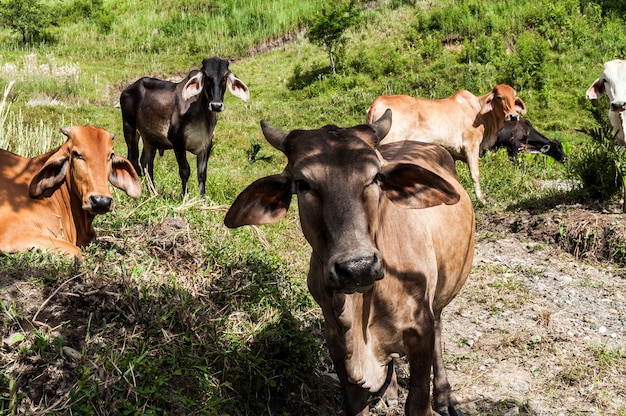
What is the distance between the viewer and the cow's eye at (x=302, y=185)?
9.50ft

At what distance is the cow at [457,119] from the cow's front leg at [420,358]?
610 cm

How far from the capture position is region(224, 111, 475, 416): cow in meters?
2.70

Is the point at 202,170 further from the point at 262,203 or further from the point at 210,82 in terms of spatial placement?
the point at 262,203

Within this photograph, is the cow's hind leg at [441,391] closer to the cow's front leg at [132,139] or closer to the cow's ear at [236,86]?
the cow's ear at [236,86]

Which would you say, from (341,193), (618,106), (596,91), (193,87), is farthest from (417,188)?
(596,91)

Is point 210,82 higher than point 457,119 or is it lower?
higher

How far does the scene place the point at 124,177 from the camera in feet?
16.3

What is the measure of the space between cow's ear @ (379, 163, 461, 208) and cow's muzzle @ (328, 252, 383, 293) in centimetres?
62

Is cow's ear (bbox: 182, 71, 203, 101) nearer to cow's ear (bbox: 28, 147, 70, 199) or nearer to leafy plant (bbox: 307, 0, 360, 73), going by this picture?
cow's ear (bbox: 28, 147, 70, 199)

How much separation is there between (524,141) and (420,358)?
990 cm

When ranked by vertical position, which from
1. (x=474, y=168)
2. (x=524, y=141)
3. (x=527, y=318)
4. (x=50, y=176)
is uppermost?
(x=50, y=176)

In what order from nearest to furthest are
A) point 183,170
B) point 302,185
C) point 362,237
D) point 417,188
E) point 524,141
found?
1. point 362,237
2. point 302,185
3. point 417,188
4. point 183,170
5. point 524,141

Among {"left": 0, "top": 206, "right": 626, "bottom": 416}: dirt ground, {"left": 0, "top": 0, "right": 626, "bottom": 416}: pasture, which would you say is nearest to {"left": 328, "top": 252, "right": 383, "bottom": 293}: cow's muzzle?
{"left": 0, "top": 0, "right": 626, "bottom": 416}: pasture

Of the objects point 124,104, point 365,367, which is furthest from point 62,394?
point 124,104
